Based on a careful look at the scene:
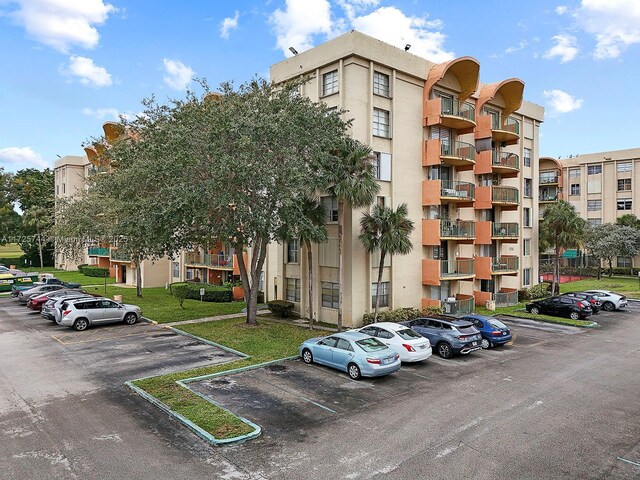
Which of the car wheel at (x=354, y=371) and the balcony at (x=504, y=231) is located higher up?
the balcony at (x=504, y=231)

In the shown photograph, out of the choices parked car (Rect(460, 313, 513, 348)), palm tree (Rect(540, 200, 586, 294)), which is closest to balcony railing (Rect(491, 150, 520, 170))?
palm tree (Rect(540, 200, 586, 294))

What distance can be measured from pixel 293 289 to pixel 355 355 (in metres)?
14.4

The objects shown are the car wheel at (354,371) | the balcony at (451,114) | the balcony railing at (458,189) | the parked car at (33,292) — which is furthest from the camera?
the parked car at (33,292)

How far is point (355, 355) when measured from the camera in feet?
53.6

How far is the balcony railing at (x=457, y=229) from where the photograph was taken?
1169 inches

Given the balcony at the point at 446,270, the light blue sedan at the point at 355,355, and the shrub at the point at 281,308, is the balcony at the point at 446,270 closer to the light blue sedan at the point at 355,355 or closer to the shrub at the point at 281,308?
the shrub at the point at 281,308

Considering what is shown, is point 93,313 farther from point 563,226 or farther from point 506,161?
point 563,226

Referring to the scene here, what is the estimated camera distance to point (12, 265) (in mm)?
68688

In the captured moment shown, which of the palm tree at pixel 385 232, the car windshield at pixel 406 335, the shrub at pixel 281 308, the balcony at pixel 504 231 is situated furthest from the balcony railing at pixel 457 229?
the car windshield at pixel 406 335

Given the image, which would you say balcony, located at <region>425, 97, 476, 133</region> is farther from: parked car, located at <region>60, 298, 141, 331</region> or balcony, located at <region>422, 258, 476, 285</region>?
parked car, located at <region>60, 298, 141, 331</region>

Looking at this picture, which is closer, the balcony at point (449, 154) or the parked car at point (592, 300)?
the balcony at point (449, 154)

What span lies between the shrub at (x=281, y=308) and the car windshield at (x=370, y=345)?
12706 millimetres

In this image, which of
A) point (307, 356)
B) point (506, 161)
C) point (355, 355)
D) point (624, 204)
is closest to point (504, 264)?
point (506, 161)

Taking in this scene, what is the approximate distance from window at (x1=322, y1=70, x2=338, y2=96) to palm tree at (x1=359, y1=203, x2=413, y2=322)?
7.71 meters
